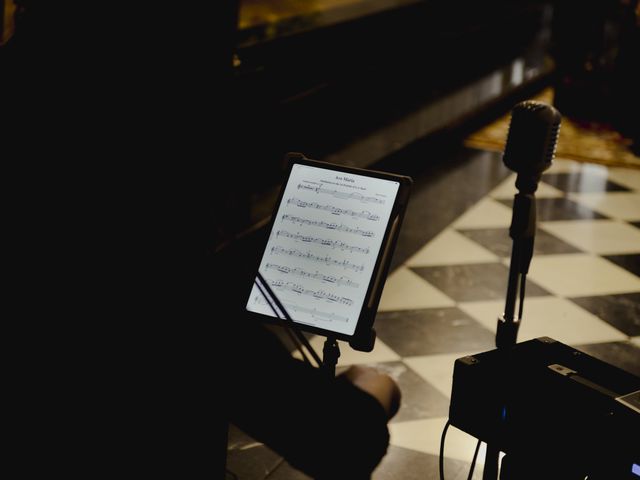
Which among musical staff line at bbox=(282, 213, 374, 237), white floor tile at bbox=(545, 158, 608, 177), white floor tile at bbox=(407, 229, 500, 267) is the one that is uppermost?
musical staff line at bbox=(282, 213, 374, 237)

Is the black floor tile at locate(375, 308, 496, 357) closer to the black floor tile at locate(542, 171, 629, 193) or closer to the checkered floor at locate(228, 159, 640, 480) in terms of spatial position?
the checkered floor at locate(228, 159, 640, 480)

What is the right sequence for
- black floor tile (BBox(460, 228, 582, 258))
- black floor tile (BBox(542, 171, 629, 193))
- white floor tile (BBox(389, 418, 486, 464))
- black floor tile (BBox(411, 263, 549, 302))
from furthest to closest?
black floor tile (BBox(542, 171, 629, 193)) < black floor tile (BBox(460, 228, 582, 258)) < black floor tile (BBox(411, 263, 549, 302)) < white floor tile (BBox(389, 418, 486, 464))

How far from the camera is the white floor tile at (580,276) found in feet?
12.8

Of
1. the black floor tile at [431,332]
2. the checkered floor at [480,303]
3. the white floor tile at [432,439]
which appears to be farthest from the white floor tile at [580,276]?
the white floor tile at [432,439]

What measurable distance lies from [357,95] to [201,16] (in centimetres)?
A: 412

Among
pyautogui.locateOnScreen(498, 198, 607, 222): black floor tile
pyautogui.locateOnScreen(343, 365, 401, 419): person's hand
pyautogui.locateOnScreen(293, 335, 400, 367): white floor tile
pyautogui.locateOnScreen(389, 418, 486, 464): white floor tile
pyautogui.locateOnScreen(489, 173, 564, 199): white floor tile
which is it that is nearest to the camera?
pyautogui.locateOnScreen(389, 418, 486, 464): white floor tile

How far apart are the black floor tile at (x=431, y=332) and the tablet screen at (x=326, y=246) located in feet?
4.44

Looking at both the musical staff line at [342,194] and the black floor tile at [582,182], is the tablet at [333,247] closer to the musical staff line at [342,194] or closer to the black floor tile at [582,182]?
the musical staff line at [342,194]

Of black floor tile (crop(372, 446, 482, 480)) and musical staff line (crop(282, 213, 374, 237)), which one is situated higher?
musical staff line (crop(282, 213, 374, 237))

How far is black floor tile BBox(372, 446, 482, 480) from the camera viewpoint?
8.41ft

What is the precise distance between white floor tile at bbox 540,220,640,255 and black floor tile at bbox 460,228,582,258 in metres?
0.06

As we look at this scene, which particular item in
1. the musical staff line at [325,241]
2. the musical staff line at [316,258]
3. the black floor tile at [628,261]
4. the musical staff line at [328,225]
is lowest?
the black floor tile at [628,261]

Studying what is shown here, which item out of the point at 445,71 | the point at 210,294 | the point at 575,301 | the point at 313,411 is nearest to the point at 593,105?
the point at 445,71

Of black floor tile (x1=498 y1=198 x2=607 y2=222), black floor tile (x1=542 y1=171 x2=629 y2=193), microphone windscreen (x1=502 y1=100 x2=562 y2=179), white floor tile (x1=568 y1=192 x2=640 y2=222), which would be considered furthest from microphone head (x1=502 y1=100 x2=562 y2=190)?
black floor tile (x1=542 y1=171 x2=629 y2=193)
